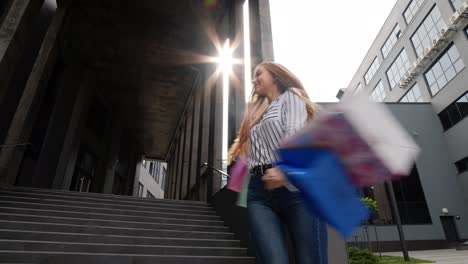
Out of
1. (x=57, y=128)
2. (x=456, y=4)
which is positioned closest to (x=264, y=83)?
(x=57, y=128)

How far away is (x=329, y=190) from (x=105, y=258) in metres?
4.07

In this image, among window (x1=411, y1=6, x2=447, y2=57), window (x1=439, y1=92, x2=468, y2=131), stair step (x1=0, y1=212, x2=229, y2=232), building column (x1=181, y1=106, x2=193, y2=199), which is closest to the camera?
stair step (x1=0, y1=212, x2=229, y2=232)

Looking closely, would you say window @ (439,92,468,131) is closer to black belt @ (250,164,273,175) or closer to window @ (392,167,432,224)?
window @ (392,167,432,224)

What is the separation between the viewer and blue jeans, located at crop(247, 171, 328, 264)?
1.32 metres

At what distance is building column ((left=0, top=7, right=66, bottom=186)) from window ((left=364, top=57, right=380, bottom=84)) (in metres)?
29.7

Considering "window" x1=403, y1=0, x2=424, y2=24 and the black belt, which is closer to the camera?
the black belt

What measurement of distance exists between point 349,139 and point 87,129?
1789 centimetres

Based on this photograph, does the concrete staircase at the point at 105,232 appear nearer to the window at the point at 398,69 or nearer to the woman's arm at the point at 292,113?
the woman's arm at the point at 292,113

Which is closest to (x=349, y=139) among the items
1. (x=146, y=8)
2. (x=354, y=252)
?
(x=354, y=252)

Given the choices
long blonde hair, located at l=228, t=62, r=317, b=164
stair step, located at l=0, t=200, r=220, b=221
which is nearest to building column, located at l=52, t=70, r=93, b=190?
stair step, located at l=0, t=200, r=220, b=221

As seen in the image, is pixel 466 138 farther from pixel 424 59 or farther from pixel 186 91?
pixel 186 91

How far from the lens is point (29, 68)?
32.0 feet

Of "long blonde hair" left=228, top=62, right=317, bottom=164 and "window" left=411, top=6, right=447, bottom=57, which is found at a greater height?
"window" left=411, top=6, right=447, bottom=57

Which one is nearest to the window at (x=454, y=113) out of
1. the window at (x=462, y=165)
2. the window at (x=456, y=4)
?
the window at (x=462, y=165)
